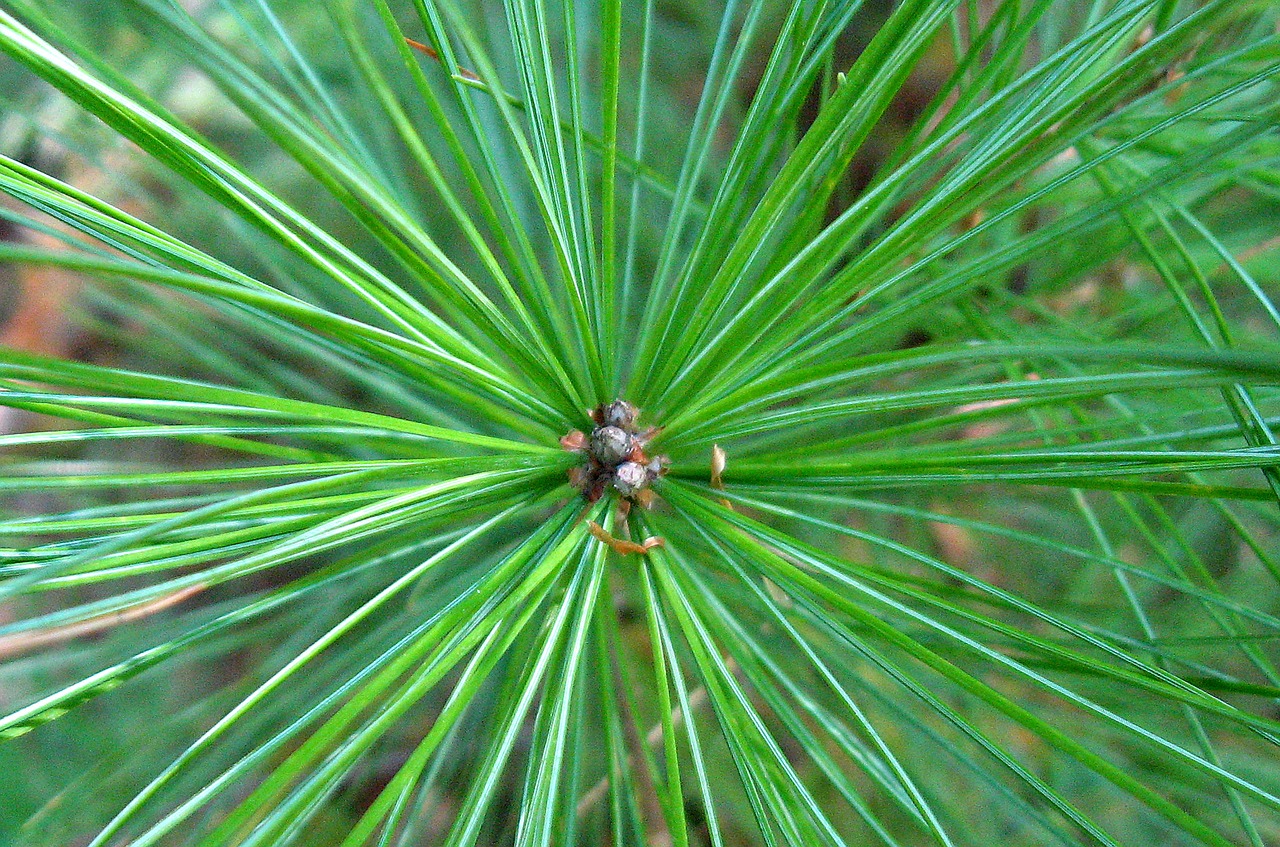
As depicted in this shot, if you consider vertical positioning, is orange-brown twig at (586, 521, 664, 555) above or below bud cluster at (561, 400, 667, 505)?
below

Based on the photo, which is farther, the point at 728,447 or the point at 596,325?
the point at 728,447

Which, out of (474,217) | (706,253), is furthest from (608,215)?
(474,217)

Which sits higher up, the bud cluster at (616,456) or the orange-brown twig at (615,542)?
the bud cluster at (616,456)

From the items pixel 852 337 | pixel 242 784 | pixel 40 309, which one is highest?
pixel 852 337

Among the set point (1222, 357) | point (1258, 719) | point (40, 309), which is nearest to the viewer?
point (1222, 357)

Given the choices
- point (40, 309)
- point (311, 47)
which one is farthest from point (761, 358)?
point (40, 309)

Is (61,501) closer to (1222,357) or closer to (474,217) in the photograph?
(474,217)

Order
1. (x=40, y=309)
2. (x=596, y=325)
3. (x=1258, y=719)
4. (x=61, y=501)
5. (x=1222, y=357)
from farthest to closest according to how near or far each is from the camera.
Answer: (x=40, y=309) → (x=61, y=501) → (x=596, y=325) → (x=1258, y=719) → (x=1222, y=357)

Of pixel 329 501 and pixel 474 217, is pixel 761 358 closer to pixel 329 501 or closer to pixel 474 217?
pixel 329 501

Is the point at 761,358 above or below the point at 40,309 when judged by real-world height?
above
